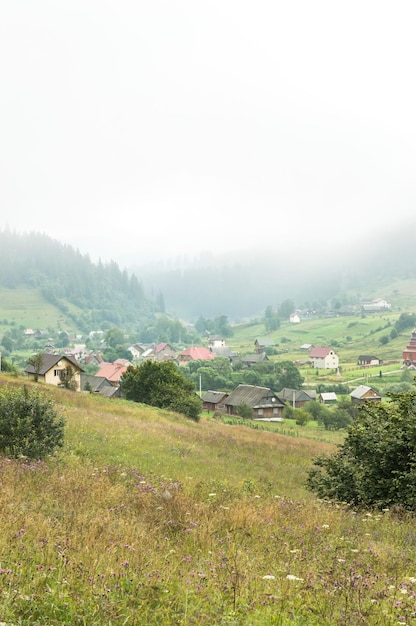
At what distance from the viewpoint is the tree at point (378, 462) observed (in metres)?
11.3

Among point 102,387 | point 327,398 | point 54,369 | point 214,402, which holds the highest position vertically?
point 54,369

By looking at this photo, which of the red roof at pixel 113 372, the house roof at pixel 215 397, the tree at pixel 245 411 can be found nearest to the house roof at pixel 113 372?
the red roof at pixel 113 372

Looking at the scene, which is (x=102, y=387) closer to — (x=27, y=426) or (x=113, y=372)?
(x=113, y=372)

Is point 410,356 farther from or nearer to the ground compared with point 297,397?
farther from the ground

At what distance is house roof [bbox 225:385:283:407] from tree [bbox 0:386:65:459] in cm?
7547

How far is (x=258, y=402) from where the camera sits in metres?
88.2

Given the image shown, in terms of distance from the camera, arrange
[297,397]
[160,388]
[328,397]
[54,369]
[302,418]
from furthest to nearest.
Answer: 1. [328,397]
2. [297,397]
3. [302,418]
4. [54,369]
5. [160,388]

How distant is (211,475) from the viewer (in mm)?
16219

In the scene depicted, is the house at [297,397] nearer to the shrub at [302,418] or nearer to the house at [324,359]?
the shrub at [302,418]

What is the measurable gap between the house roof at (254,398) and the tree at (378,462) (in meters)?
74.2

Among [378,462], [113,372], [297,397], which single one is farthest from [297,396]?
[378,462]

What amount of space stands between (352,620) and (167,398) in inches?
1843

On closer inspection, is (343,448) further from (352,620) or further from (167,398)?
(167,398)

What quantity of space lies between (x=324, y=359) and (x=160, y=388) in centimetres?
12289
